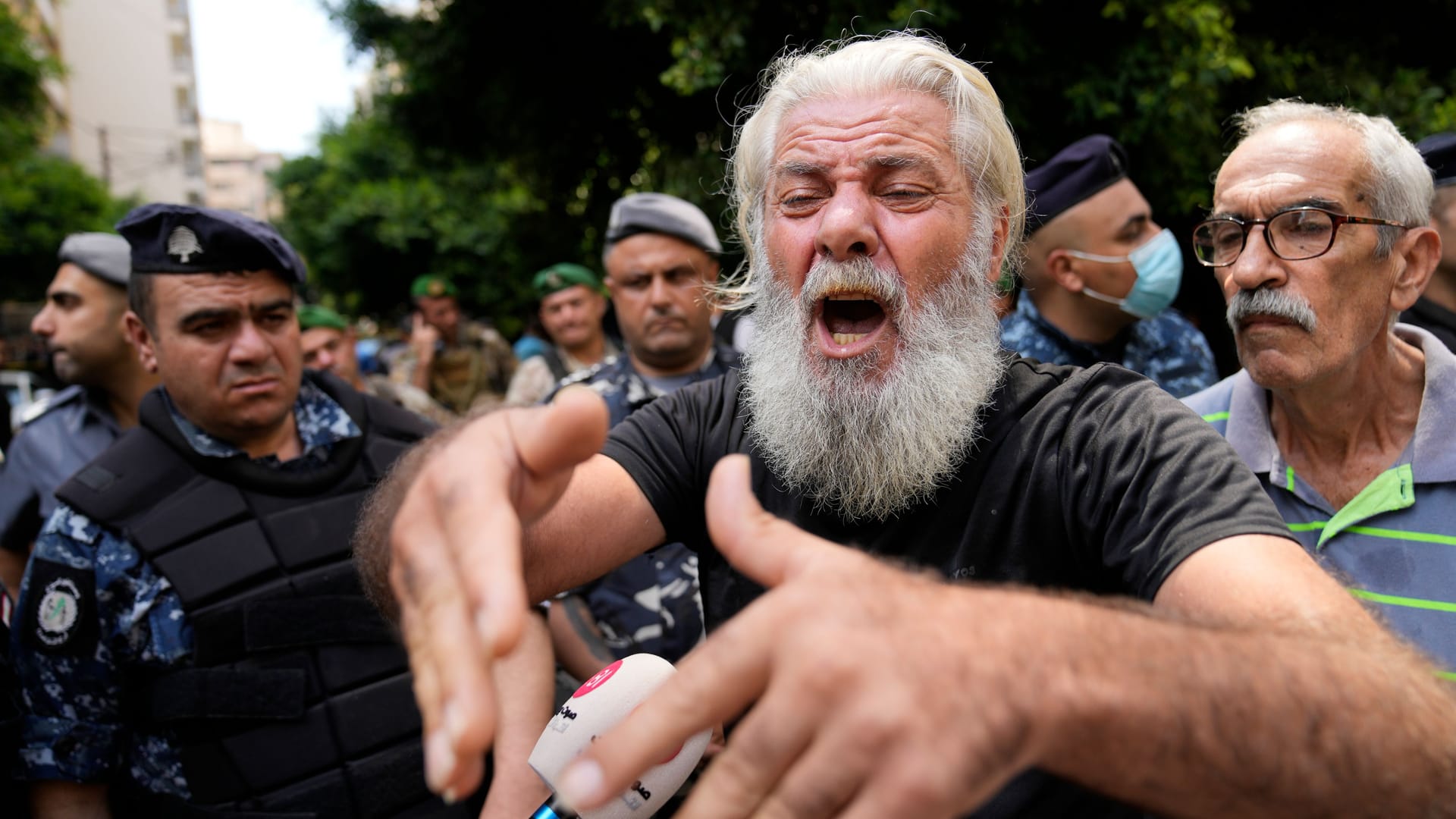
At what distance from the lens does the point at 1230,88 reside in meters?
7.43

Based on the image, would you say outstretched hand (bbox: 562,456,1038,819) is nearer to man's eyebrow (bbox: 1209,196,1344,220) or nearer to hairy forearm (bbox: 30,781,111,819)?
man's eyebrow (bbox: 1209,196,1344,220)

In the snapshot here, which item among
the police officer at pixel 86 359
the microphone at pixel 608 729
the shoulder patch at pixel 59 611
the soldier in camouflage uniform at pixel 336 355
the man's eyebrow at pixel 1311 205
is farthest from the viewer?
the soldier in camouflage uniform at pixel 336 355

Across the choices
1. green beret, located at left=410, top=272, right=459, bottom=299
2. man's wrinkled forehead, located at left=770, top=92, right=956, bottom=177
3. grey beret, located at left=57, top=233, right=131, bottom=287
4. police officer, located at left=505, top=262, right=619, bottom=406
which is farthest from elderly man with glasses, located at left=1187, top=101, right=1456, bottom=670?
green beret, located at left=410, top=272, right=459, bottom=299

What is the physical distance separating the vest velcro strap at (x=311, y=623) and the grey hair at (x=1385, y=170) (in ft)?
8.72

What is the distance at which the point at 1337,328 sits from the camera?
2.27m

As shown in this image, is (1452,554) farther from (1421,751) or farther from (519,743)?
(519,743)

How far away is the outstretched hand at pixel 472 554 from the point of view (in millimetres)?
886

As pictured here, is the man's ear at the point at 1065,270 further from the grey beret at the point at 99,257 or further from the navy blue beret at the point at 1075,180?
the grey beret at the point at 99,257

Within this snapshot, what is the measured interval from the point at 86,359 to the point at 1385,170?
479cm

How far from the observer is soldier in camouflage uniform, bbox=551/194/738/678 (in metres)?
3.15

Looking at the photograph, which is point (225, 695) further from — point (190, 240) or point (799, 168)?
point (799, 168)

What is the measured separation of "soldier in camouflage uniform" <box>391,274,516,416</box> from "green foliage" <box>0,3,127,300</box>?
2099 centimetres

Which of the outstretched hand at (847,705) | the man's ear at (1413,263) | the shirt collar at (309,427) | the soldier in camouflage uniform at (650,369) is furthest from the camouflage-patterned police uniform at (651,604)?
the outstretched hand at (847,705)

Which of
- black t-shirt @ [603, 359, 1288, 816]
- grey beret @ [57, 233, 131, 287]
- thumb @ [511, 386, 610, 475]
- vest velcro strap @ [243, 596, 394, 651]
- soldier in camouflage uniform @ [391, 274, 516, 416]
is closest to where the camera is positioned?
thumb @ [511, 386, 610, 475]
